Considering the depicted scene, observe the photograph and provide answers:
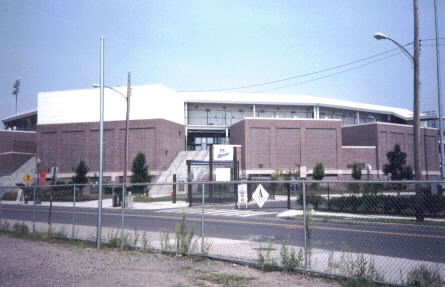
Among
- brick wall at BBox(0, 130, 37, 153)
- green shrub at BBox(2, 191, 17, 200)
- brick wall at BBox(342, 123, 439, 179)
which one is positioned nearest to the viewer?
green shrub at BBox(2, 191, 17, 200)

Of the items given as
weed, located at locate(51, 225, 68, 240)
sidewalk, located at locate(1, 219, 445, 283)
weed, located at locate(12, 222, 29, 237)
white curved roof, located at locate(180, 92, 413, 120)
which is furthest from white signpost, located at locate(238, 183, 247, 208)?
white curved roof, located at locate(180, 92, 413, 120)

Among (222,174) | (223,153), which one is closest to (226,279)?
(222,174)

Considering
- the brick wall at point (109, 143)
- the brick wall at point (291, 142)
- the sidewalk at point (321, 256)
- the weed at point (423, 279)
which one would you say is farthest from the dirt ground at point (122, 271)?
the brick wall at point (109, 143)

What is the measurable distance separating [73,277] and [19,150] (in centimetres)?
6549

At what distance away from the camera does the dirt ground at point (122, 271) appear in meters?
7.52

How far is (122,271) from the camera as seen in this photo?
28.1 ft

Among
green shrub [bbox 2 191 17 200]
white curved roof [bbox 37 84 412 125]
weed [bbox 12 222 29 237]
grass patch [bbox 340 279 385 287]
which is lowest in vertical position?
green shrub [bbox 2 191 17 200]

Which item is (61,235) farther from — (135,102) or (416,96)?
(135,102)

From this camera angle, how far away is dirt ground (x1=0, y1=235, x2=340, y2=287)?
7.52 m

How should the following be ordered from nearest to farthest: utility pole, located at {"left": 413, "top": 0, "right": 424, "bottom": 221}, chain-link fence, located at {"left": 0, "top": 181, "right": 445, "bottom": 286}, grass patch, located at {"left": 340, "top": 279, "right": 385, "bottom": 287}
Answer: grass patch, located at {"left": 340, "top": 279, "right": 385, "bottom": 287}
chain-link fence, located at {"left": 0, "top": 181, "right": 445, "bottom": 286}
utility pole, located at {"left": 413, "top": 0, "right": 424, "bottom": 221}

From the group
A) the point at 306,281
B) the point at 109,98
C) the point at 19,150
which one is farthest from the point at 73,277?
the point at 19,150

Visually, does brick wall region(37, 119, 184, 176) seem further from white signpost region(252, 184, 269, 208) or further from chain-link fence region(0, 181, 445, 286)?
white signpost region(252, 184, 269, 208)

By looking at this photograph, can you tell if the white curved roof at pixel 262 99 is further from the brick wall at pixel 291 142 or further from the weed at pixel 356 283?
the weed at pixel 356 283

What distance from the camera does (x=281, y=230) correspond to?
14.4 m
